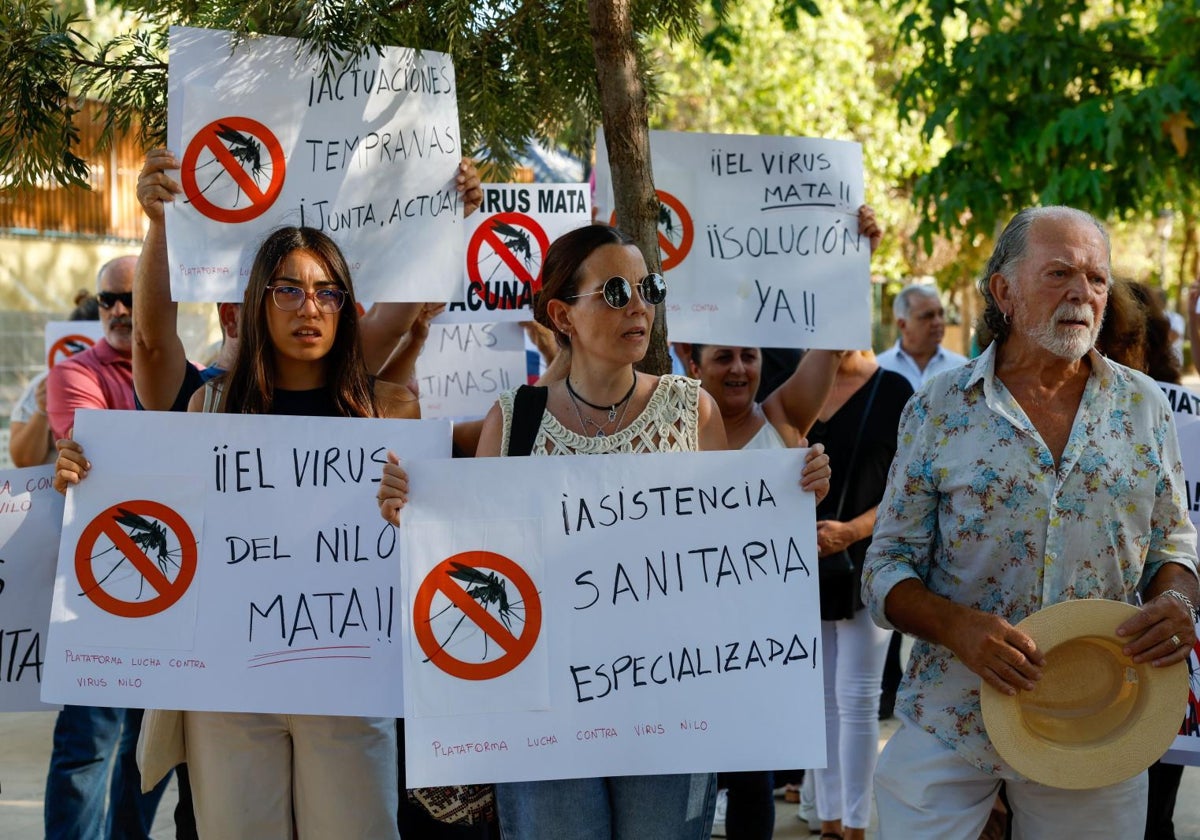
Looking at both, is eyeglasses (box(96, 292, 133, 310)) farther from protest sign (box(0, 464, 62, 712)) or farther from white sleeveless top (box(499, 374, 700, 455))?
white sleeveless top (box(499, 374, 700, 455))

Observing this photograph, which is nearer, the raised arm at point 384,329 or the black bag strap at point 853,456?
the raised arm at point 384,329

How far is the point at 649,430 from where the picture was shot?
125 inches

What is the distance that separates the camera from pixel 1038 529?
302 cm

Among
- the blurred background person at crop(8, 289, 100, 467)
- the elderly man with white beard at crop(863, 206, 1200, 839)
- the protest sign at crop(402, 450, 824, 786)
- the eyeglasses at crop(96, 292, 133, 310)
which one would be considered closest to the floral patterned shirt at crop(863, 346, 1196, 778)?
the elderly man with white beard at crop(863, 206, 1200, 839)

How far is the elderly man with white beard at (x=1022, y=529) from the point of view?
301 centimetres

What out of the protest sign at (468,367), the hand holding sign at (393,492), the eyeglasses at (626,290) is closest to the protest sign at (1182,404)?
the eyeglasses at (626,290)

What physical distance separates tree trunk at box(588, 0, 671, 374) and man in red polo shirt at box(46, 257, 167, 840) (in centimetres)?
174

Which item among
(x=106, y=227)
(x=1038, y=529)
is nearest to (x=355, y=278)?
(x=1038, y=529)

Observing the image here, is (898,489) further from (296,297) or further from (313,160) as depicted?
(313,160)

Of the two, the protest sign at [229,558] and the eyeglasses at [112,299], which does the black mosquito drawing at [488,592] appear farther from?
the eyeglasses at [112,299]

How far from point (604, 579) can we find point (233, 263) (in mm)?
1336

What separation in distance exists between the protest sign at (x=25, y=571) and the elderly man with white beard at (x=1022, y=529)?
Answer: 2206 mm

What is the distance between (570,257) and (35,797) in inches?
158

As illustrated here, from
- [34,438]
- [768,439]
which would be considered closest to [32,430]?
[34,438]
